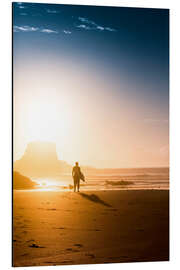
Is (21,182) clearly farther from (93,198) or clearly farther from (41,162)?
(93,198)

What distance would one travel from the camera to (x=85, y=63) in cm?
575

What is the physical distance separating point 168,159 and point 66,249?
5.95 feet

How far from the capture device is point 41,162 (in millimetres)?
5594

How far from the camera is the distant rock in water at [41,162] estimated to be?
18.0 ft

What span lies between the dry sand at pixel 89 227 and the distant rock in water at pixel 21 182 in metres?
0.09

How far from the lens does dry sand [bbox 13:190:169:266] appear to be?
5.37 m

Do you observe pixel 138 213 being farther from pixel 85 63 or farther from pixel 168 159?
pixel 85 63

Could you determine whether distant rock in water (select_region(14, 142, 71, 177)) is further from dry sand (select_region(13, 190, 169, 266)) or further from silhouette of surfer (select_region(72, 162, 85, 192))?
dry sand (select_region(13, 190, 169, 266))

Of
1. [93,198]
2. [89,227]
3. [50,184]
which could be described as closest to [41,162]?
[50,184]

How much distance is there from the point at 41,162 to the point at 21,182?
359mm

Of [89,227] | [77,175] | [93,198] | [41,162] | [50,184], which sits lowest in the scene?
[89,227]

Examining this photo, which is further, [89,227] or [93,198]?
[93,198]

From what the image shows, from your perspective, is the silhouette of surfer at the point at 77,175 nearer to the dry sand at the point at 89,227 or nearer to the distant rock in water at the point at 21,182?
the dry sand at the point at 89,227
